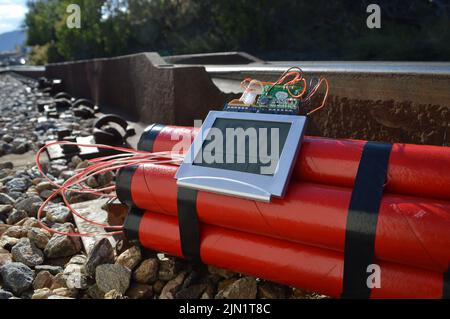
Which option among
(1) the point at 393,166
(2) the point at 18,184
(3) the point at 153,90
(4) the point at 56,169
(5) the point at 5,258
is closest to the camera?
(1) the point at 393,166

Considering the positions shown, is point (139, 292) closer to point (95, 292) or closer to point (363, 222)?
point (95, 292)

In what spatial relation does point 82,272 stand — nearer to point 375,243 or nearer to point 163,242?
point 163,242

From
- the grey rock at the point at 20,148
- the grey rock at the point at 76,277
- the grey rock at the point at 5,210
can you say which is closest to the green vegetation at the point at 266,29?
the grey rock at the point at 20,148

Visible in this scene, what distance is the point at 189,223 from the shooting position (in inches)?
82.7

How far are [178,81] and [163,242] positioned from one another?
8.10 feet

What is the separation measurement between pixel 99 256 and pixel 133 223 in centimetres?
30

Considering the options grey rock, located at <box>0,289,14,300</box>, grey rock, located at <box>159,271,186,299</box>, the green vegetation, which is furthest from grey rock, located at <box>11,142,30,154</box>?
the green vegetation

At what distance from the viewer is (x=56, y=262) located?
2658 millimetres

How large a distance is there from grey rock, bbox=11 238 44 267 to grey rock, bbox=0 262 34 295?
14 centimetres

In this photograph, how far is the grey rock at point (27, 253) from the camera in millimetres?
2559

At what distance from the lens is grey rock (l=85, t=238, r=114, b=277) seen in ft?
7.81

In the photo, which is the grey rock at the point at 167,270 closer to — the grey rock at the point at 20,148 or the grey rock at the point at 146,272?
the grey rock at the point at 146,272

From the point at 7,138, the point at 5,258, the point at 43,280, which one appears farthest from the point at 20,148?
the point at 43,280

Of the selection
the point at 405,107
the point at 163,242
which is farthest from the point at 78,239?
the point at 405,107
